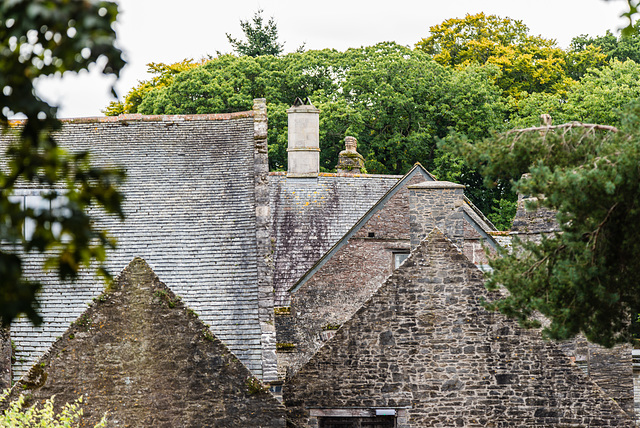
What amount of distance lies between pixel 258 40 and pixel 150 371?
1472 inches

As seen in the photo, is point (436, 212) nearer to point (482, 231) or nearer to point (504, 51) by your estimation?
point (482, 231)

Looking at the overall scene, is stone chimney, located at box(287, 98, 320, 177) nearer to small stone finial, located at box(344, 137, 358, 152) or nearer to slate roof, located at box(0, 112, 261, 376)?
small stone finial, located at box(344, 137, 358, 152)

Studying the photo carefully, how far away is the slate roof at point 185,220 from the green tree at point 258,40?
2652 cm

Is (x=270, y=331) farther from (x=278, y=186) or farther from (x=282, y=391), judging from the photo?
(x=278, y=186)

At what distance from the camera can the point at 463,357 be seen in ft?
53.4

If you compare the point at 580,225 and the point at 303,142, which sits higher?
the point at 303,142

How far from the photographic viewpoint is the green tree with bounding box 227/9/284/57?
49.4m

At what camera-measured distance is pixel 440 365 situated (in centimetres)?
1628

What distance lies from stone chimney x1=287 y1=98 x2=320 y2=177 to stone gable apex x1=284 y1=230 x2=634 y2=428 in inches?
430

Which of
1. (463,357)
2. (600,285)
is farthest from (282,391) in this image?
(600,285)

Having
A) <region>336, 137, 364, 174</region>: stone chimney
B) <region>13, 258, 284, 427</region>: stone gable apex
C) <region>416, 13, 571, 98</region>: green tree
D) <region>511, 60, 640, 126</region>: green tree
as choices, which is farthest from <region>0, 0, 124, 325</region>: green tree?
<region>416, 13, 571, 98</region>: green tree

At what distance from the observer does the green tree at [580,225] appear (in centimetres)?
1141

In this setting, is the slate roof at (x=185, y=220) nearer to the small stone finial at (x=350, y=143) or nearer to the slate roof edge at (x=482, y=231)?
the slate roof edge at (x=482, y=231)

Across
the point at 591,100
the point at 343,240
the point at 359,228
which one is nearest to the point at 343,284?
the point at 343,240
